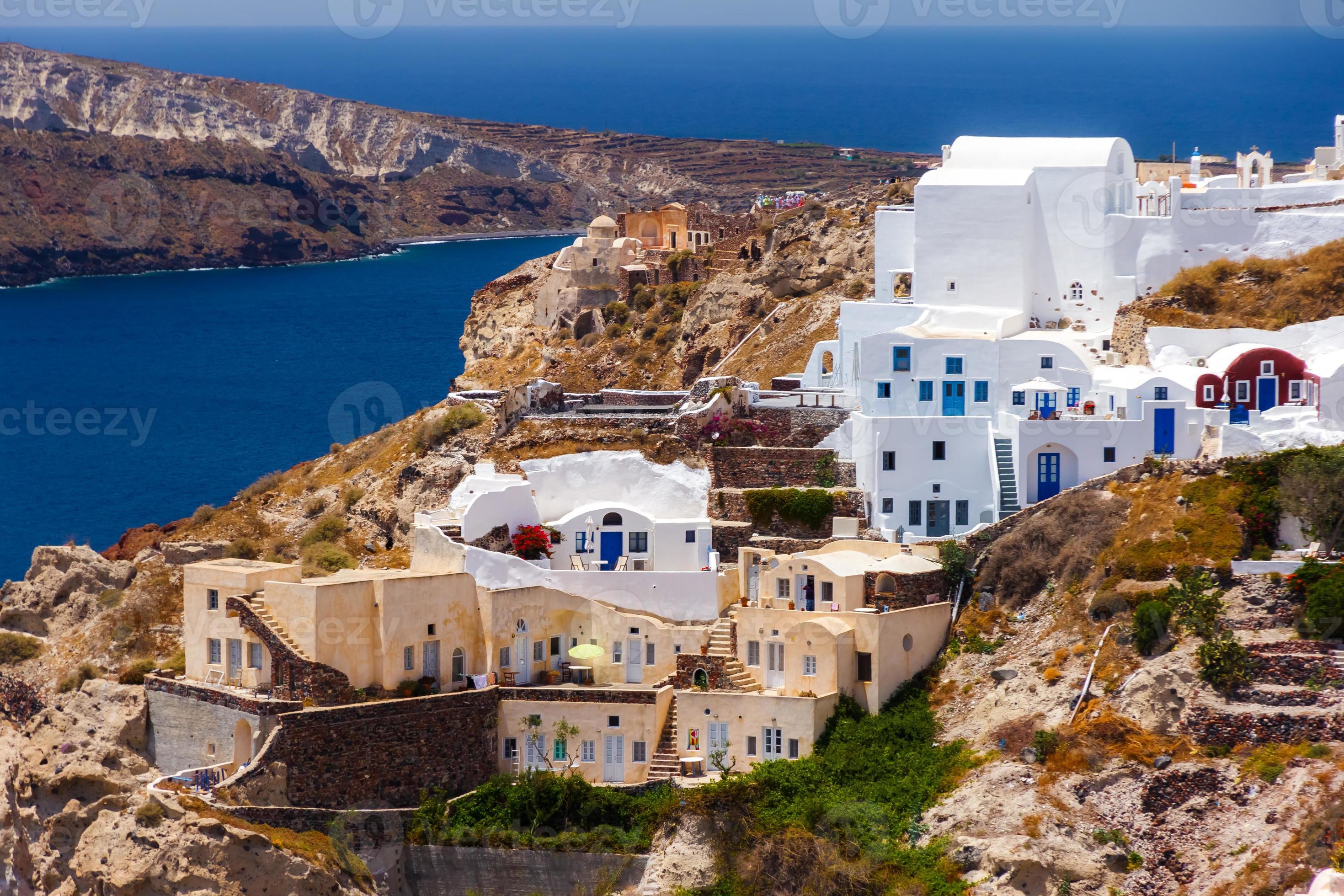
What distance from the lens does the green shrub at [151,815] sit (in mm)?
43156

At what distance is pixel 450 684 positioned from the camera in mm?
46875

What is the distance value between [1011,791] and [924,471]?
11.8m

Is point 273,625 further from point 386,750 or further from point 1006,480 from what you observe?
point 1006,480

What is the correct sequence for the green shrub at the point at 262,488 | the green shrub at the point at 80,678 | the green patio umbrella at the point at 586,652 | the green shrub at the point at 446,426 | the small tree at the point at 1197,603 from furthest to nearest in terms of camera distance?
the green shrub at the point at 262,488, the green shrub at the point at 446,426, the green shrub at the point at 80,678, the green patio umbrella at the point at 586,652, the small tree at the point at 1197,603

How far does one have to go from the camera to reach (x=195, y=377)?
124m

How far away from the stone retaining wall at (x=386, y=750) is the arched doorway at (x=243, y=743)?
119cm

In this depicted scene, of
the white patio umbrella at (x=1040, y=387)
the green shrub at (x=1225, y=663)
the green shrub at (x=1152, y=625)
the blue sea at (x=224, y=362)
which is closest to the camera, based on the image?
the green shrub at (x=1225, y=663)

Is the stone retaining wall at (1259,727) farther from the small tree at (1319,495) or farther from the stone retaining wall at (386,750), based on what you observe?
the stone retaining wall at (386,750)

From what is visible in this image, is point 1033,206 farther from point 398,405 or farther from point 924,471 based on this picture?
point 398,405

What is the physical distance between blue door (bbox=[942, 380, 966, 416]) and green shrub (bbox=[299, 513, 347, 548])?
16158mm

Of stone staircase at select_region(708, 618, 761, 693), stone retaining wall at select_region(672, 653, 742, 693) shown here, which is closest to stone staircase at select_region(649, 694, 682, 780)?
stone retaining wall at select_region(672, 653, 742, 693)

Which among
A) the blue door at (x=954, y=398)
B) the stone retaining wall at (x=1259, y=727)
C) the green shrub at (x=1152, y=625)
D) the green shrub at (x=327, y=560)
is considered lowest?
the stone retaining wall at (x=1259, y=727)

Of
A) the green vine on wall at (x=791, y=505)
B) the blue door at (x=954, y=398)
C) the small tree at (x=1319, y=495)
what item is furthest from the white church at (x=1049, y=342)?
the small tree at (x=1319, y=495)

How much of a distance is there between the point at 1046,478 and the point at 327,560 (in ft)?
59.0
